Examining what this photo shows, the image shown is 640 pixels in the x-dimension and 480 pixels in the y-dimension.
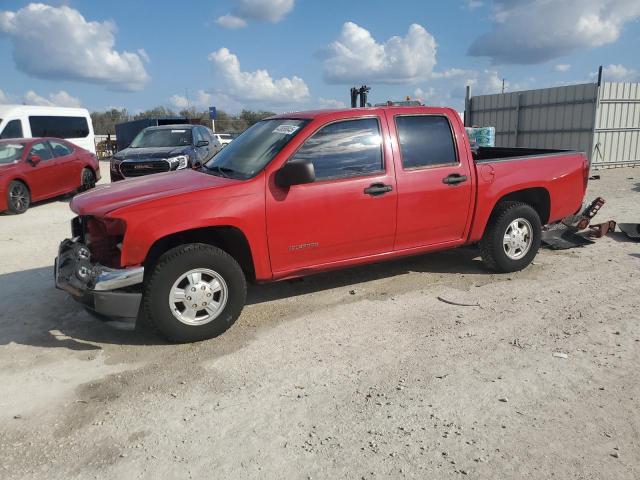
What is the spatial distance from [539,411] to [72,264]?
3474 mm

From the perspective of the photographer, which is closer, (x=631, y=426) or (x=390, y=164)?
(x=631, y=426)

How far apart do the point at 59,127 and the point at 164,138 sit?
5.55m

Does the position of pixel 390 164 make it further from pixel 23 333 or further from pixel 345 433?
pixel 23 333

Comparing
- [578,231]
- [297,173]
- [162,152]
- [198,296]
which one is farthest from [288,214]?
[162,152]

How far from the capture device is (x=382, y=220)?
470 cm

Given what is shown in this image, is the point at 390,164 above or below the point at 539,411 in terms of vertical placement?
above

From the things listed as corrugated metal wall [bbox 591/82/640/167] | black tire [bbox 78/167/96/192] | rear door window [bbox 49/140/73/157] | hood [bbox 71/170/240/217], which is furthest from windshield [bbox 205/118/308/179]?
corrugated metal wall [bbox 591/82/640/167]

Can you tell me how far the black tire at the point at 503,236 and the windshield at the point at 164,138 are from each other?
26.1 feet

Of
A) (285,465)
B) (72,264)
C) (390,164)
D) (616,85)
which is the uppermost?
(616,85)

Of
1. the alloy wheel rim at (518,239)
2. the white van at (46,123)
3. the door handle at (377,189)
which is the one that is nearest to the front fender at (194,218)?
the door handle at (377,189)

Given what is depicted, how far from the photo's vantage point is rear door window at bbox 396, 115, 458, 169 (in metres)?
4.84

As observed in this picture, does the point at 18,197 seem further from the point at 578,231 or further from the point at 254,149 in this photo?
the point at 578,231

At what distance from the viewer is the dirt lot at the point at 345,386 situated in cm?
270

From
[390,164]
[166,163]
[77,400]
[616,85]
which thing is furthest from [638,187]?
[77,400]
